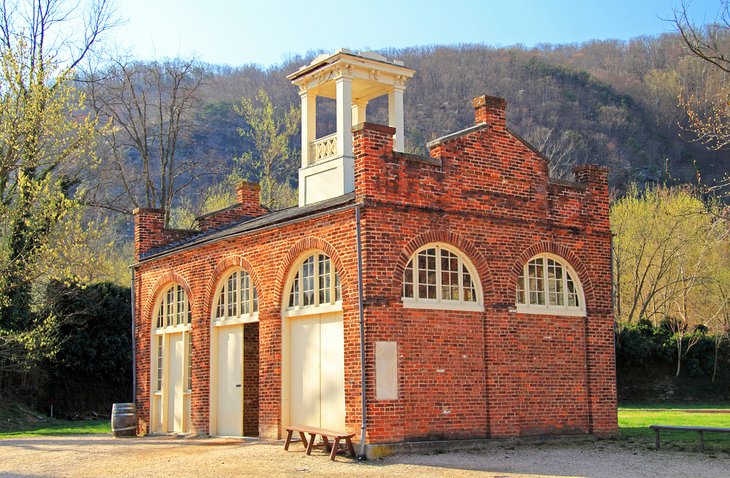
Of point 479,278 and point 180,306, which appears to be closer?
point 479,278

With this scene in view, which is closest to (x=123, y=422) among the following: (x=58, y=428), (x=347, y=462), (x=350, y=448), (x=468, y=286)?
(x=58, y=428)

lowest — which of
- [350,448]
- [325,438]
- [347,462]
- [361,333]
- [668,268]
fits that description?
[347,462]

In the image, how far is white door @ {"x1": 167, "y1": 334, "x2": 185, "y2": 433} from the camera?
20.8 m

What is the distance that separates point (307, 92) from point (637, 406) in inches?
757

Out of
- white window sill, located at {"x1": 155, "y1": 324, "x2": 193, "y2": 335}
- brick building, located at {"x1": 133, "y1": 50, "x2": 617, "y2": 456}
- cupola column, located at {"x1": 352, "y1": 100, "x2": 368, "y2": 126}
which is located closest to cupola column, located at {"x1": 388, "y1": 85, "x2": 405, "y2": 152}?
brick building, located at {"x1": 133, "y1": 50, "x2": 617, "y2": 456}

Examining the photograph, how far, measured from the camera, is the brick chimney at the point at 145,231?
917 inches

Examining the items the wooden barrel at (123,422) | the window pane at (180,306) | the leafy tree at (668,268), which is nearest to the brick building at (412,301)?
the window pane at (180,306)

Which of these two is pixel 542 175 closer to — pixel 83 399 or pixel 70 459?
pixel 70 459

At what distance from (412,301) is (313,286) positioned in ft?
7.14

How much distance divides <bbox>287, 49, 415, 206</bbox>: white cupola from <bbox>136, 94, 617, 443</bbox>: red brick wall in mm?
3105

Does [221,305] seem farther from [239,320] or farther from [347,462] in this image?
[347,462]

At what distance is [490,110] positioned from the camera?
17.2 metres

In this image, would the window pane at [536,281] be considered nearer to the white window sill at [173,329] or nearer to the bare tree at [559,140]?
the white window sill at [173,329]

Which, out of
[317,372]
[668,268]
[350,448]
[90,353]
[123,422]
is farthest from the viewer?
[668,268]
